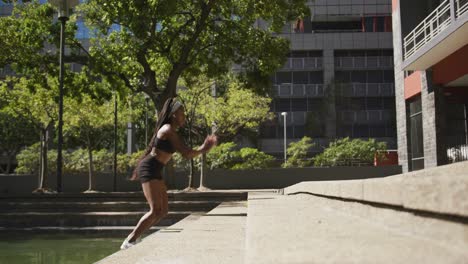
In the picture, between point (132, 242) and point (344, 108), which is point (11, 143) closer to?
point (344, 108)

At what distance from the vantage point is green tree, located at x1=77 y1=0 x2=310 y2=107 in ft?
57.4

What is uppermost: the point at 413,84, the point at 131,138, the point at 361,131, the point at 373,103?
the point at 373,103

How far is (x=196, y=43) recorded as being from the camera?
62.9 ft

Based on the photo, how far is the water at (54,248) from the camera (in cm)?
723

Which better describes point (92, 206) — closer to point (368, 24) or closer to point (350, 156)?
point (350, 156)

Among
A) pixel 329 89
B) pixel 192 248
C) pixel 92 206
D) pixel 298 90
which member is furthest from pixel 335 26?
pixel 192 248

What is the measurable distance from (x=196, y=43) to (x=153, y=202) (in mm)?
14365

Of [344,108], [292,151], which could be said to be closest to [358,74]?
[344,108]

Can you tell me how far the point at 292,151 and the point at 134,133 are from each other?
1385 cm

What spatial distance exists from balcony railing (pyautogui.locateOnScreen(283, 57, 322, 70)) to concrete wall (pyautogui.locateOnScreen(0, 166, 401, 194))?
1860cm

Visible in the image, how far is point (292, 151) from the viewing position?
130ft

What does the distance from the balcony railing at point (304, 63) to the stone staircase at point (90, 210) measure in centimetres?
3297

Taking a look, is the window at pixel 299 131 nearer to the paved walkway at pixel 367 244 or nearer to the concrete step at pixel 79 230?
the concrete step at pixel 79 230

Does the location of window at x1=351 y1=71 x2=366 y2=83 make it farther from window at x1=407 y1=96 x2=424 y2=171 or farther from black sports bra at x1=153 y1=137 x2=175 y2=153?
black sports bra at x1=153 y1=137 x2=175 y2=153
